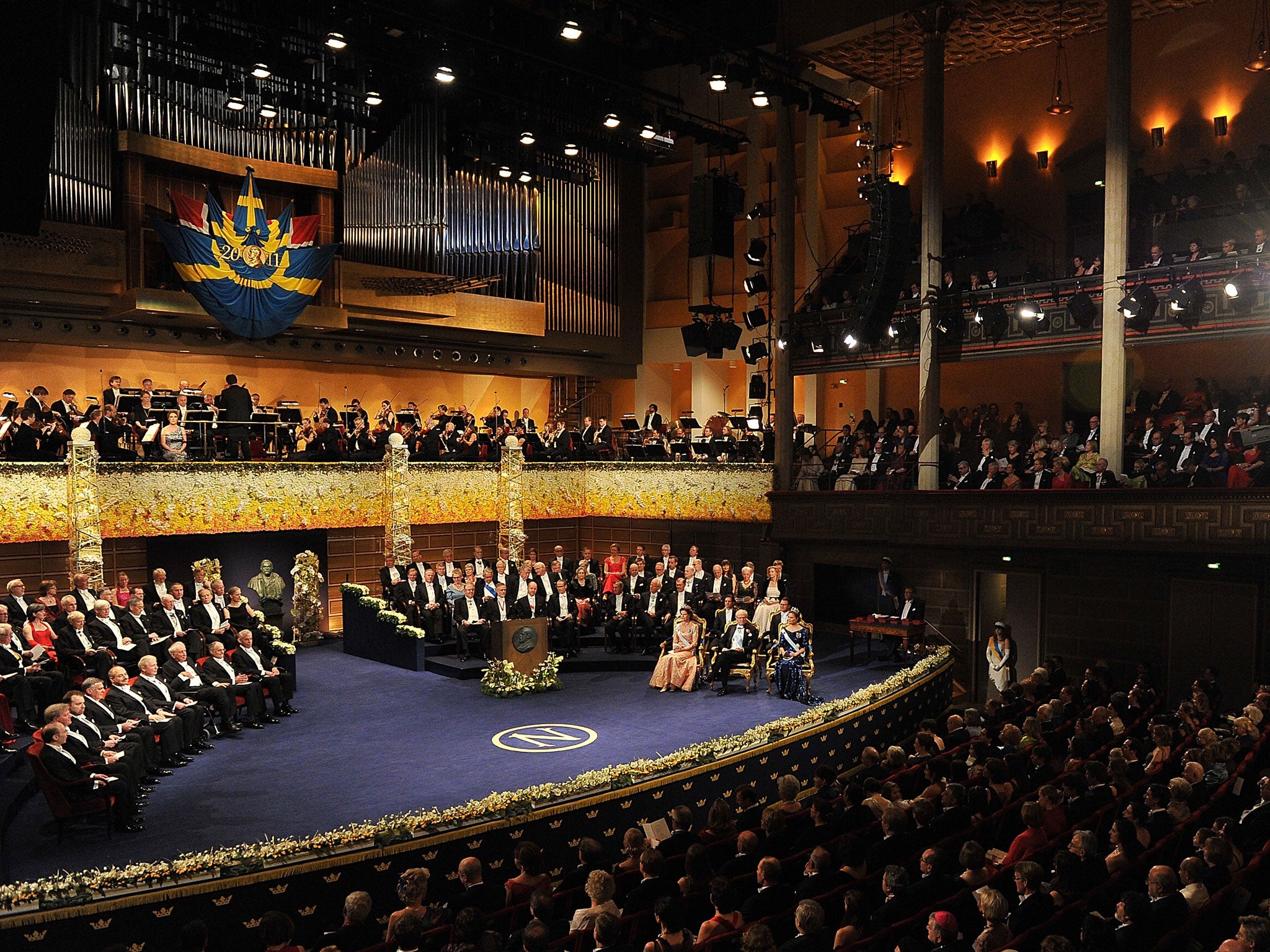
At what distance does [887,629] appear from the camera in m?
15.3

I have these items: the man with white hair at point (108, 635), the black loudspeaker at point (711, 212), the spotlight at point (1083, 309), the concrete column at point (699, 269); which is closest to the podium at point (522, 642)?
the man with white hair at point (108, 635)

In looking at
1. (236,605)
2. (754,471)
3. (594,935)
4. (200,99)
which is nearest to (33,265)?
(200,99)

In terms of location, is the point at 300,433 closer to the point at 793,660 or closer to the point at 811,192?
the point at 793,660

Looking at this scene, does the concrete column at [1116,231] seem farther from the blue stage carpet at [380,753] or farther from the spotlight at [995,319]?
the blue stage carpet at [380,753]

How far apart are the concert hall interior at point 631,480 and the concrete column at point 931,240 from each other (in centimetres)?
9

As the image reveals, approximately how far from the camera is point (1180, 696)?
46.4 ft

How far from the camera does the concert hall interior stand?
6547 millimetres

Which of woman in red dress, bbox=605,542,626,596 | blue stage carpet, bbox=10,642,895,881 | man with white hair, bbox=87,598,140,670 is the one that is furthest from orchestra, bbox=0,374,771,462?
blue stage carpet, bbox=10,642,895,881

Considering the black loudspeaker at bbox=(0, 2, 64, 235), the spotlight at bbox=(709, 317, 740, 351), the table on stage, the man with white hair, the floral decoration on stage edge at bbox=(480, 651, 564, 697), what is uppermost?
the spotlight at bbox=(709, 317, 740, 351)

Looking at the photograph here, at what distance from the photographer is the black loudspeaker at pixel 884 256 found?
15.8 meters

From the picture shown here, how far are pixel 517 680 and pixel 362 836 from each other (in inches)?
245

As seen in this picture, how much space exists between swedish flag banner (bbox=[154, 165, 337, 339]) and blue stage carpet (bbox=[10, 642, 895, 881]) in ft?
19.3

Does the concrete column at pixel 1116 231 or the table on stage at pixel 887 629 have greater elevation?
the concrete column at pixel 1116 231

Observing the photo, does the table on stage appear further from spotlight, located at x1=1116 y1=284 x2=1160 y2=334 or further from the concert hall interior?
spotlight, located at x1=1116 y1=284 x2=1160 y2=334
